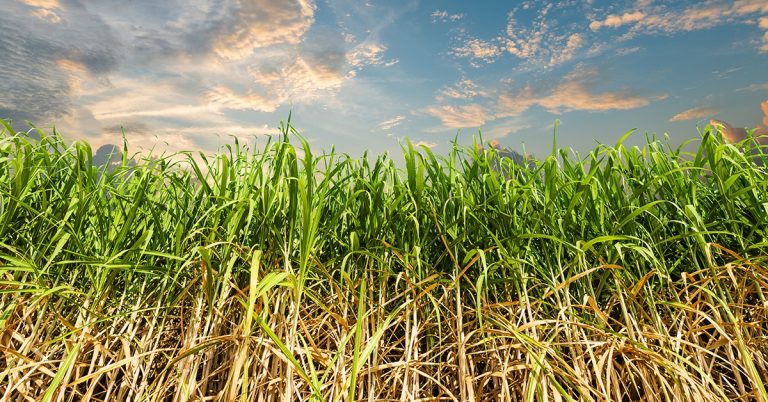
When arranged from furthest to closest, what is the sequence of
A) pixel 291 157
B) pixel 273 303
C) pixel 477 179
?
pixel 477 179 → pixel 291 157 → pixel 273 303

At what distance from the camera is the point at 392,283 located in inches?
70.9

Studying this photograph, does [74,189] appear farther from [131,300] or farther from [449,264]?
[449,264]

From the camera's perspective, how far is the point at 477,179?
1.88 m

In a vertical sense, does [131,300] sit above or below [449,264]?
below

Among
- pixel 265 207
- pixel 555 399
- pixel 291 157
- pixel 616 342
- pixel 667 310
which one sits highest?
pixel 291 157

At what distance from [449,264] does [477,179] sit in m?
0.42

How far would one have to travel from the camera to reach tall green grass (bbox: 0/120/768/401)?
1.36 meters

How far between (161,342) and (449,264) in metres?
1.18

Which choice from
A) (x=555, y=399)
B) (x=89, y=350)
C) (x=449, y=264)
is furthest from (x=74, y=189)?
(x=555, y=399)

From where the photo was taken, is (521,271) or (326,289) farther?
(326,289)

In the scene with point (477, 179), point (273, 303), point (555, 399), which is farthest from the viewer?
point (477, 179)

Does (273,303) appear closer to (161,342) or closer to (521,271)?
(161,342)

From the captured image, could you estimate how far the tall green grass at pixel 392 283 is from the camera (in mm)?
1356

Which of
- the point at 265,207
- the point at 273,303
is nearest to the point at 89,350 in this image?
the point at 273,303
